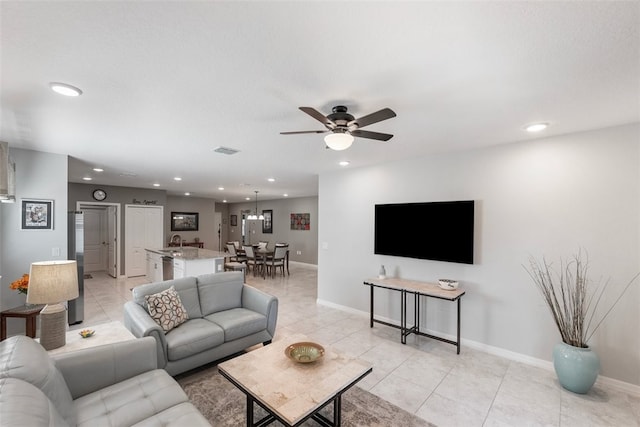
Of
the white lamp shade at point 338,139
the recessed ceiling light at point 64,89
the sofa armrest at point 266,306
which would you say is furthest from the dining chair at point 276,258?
the recessed ceiling light at point 64,89

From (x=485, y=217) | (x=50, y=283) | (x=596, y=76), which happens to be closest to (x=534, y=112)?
(x=596, y=76)

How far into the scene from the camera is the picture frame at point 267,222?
446 inches

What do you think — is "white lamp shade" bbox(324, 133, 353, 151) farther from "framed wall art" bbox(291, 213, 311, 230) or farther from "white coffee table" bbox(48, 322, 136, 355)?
"framed wall art" bbox(291, 213, 311, 230)

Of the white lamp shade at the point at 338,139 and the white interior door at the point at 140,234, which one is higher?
the white lamp shade at the point at 338,139

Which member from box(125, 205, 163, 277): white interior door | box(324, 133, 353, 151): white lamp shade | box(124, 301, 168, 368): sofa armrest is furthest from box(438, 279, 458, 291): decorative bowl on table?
box(125, 205, 163, 277): white interior door

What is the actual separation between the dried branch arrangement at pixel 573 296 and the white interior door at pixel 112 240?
30.0 ft

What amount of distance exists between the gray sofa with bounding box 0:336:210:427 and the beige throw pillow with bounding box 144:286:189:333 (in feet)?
2.49

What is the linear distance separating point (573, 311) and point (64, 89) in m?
4.92

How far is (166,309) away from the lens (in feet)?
9.45

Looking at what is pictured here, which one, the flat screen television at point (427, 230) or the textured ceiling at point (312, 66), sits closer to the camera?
the textured ceiling at point (312, 66)

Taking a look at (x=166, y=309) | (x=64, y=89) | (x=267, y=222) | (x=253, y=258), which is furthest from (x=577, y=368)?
(x=267, y=222)

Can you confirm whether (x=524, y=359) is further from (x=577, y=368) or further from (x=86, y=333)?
(x=86, y=333)

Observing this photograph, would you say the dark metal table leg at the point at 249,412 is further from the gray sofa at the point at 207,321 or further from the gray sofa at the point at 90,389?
the gray sofa at the point at 207,321

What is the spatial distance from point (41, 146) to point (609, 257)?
21.6 feet
